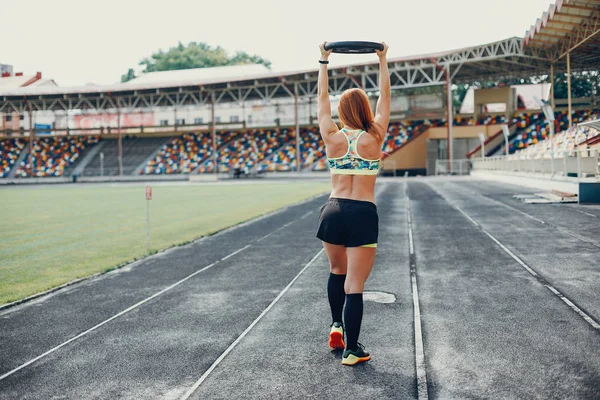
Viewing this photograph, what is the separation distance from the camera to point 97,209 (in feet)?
79.5

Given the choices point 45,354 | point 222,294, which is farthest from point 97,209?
point 45,354

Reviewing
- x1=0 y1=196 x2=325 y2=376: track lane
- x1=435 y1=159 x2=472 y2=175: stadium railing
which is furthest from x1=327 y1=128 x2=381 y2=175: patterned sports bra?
x1=435 y1=159 x2=472 y2=175: stadium railing

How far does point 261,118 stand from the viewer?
67.1 m

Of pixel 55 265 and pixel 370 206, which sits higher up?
pixel 370 206

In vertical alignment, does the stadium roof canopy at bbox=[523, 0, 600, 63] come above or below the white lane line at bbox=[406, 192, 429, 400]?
above

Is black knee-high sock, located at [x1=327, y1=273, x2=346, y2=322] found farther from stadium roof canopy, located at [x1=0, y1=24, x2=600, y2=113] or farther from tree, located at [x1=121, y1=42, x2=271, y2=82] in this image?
tree, located at [x1=121, y1=42, x2=271, y2=82]

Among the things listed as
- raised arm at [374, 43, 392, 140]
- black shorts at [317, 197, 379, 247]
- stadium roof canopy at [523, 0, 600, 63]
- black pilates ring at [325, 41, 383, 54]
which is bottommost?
black shorts at [317, 197, 379, 247]

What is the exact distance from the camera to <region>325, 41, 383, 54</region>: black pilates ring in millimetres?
4363

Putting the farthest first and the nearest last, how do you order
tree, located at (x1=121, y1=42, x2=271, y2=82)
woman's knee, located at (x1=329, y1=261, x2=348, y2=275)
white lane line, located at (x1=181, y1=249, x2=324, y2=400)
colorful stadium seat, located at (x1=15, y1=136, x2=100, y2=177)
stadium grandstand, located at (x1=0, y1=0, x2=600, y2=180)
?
tree, located at (x1=121, y1=42, x2=271, y2=82)
colorful stadium seat, located at (x1=15, y1=136, x2=100, y2=177)
stadium grandstand, located at (x1=0, y1=0, x2=600, y2=180)
woman's knee, located at (x1=329, y1=261, x2=348, y2=275)
white lane line, located at (x1=181, y1=249, x2=324, y2=400)

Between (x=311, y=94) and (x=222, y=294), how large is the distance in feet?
177

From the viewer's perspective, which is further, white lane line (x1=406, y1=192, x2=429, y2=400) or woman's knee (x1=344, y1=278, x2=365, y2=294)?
woman's knee (x1=344, y1=278, x2=365, y2=294)

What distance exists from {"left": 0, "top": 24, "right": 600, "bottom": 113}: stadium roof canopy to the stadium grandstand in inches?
5.2

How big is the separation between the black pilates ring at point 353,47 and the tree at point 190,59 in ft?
341

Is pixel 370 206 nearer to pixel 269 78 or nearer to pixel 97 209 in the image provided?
pixel 97 209
